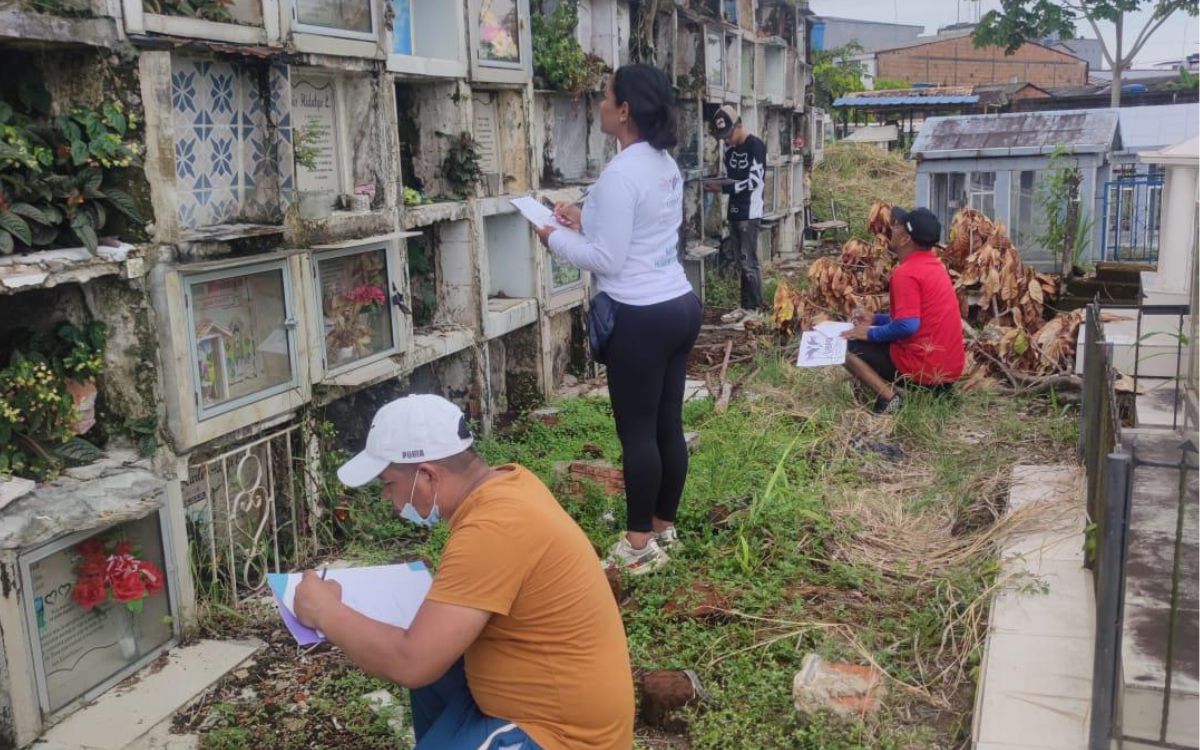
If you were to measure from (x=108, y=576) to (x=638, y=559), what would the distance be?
1747 millimetres

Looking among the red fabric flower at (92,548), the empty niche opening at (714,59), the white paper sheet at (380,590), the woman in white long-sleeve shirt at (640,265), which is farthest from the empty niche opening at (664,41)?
the white paper sheet at (380,590)

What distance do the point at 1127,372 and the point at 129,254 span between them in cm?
494

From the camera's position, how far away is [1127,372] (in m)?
5.91

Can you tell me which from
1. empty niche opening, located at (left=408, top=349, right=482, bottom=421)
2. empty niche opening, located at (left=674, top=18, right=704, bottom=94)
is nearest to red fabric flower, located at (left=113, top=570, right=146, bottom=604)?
empty niche opening, located at (left=408, top=349, right=482, bottom=421)

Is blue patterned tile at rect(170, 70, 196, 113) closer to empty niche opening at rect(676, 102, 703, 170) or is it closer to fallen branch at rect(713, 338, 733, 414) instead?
fallen branch at rect(713, 338, 733, 414)

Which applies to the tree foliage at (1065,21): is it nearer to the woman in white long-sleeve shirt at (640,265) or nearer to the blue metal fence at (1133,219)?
the blue metal fence at (1133,219)

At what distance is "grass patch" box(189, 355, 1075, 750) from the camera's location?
317 centimetres

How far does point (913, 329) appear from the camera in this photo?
221 inches

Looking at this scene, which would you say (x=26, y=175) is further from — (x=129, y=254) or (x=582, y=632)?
(x=582, y=632)

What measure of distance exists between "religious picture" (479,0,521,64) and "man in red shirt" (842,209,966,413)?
2.19 metres

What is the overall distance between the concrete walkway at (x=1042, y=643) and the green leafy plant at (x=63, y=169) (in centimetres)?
288

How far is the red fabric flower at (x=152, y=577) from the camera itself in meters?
3.52

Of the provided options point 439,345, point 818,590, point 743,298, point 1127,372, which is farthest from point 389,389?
point 743,298

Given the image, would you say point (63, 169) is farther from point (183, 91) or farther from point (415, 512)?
point (415, 512)
